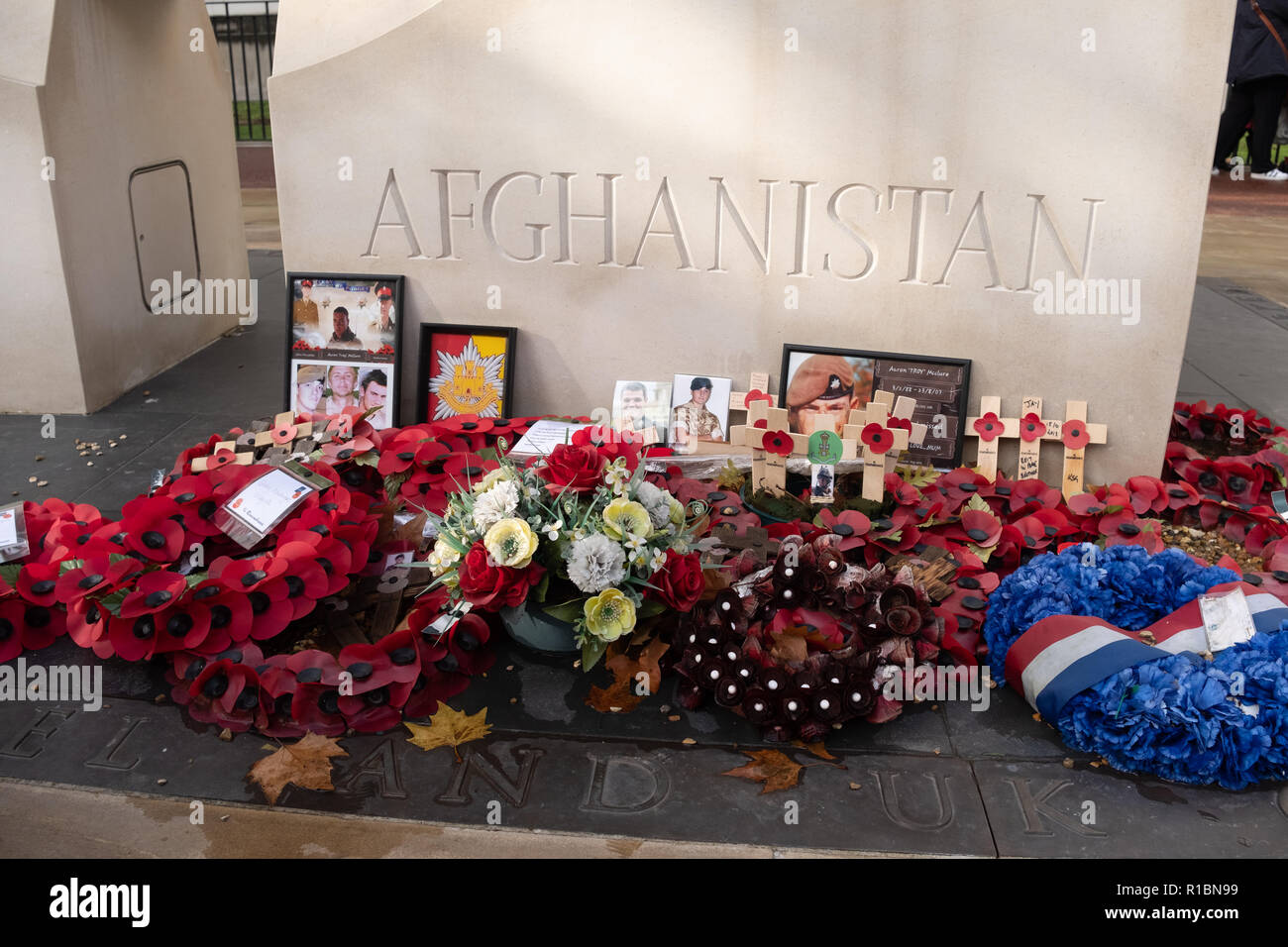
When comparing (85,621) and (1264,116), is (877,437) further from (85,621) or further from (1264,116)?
(1264,116)

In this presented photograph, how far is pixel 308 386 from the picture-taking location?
4184 millimetres

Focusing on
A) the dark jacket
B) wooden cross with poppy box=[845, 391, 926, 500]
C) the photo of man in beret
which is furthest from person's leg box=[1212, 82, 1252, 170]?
wooden cross with poppy box=[845, 391, 926, 500]

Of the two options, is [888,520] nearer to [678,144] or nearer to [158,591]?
[678,144]

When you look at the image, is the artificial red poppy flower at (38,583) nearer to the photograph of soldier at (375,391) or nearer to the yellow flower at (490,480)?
the yellow flower at (490,480)

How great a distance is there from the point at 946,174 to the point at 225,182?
4.19 m

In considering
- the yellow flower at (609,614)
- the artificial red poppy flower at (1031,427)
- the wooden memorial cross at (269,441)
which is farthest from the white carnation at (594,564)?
the artificial red poppy flower at (1031,427)

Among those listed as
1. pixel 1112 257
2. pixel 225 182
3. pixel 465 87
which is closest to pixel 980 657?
pixel 1112 257

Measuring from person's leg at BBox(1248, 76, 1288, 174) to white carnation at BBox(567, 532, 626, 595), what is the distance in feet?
40.1

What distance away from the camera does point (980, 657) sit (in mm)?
2953

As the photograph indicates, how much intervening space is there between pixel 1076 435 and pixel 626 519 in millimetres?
1896

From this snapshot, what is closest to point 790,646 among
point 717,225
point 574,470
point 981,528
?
point 574,470

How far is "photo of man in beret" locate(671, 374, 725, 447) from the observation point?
3.96 meters

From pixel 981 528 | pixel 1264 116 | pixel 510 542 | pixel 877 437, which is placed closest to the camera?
pixel 510 542

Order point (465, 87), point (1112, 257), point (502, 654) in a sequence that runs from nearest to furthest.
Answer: point (502, 654), point (1112, 257), point (465, 87)
